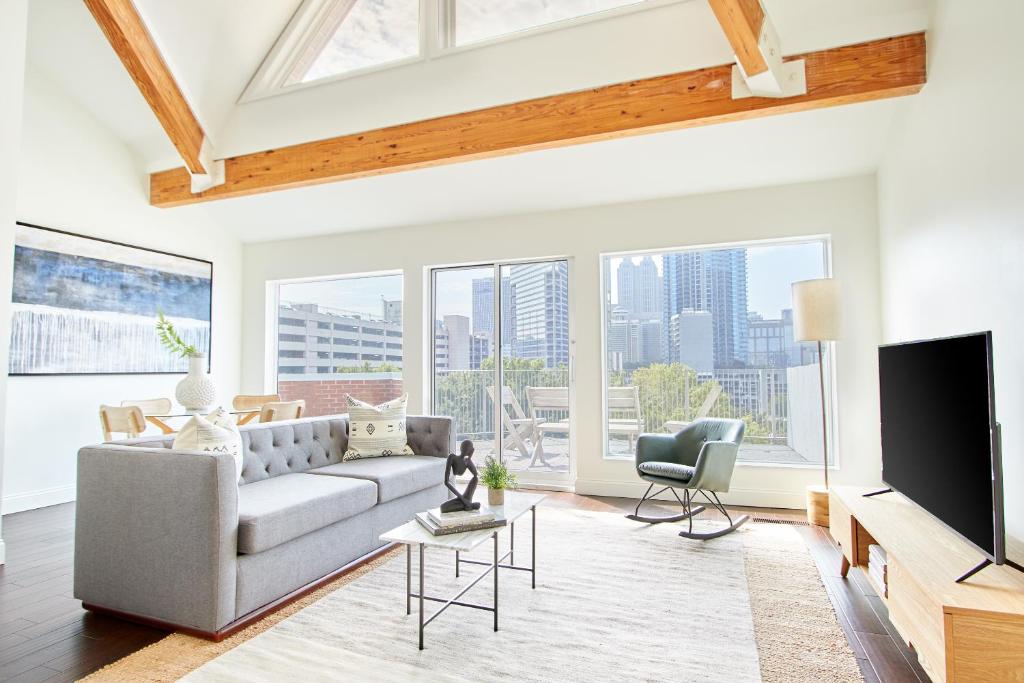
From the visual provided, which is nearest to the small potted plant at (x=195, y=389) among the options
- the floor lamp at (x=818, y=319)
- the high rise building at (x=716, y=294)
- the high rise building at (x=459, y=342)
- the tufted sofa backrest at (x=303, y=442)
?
the tufted sofa backrest at (x=303, y=442)

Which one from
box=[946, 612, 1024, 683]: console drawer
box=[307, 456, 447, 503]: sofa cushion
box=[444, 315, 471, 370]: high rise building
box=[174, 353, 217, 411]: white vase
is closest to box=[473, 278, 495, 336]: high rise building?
box=[444, 315, 471, 370]: high rise building

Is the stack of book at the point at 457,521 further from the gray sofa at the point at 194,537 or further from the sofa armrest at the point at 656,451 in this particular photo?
the sofa armrest at the point at 656,451

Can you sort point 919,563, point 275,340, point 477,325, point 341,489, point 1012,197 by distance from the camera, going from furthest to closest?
point 275,340
point 477,325
point 341,489
point 1012,197
point 919,563

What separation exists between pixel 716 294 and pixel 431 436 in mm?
Answer: 2645

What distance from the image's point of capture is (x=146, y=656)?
7.34 feet

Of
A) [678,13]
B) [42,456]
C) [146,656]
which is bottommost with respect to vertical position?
[146,656]

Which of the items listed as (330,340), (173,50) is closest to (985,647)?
(173,50)

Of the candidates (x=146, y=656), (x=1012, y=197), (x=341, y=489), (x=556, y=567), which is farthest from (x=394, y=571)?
(x=1012, y=197)

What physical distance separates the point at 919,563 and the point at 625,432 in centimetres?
317

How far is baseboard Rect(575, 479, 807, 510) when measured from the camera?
14.8ft

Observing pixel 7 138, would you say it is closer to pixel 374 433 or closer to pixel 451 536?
pixel 374 433

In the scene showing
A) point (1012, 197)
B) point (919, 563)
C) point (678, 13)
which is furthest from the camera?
point (678, 13)

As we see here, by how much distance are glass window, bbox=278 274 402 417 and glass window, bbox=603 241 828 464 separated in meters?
2.36

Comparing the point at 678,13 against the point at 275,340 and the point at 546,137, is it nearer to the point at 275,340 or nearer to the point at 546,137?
the point at 546,137
